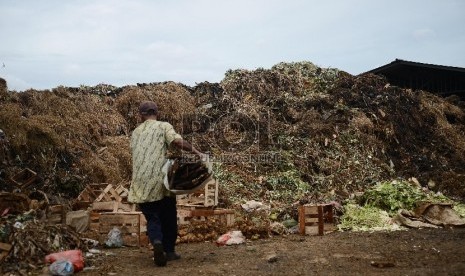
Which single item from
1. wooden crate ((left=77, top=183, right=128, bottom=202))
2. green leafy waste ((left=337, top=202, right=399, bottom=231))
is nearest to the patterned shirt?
wooden crate ((left=77, top=183, right=128, bottom=202))

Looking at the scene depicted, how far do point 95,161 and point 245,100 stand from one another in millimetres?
5847

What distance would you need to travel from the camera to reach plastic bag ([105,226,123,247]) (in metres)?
5.81

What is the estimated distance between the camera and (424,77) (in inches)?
680

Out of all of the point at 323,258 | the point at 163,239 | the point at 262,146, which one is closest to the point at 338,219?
the point at 323,258

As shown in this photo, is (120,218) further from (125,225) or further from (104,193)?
(104,193)

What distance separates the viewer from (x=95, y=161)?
9.65 meters

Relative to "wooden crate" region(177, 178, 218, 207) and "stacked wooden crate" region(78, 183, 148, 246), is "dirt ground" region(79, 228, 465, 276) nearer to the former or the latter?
"stacked wooden crate" region(78, 183, 148, 246)

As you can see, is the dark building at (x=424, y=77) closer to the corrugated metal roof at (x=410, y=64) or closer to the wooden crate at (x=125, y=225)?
the corrugated metal roof at (x=410, y=64)

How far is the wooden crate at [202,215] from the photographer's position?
6789mm

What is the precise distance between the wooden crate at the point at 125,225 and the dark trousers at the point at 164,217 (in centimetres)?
133

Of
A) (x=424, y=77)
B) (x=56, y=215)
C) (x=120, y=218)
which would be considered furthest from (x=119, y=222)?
(x=424, y=77)

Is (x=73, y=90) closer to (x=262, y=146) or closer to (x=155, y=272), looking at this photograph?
(x=262, y=146)

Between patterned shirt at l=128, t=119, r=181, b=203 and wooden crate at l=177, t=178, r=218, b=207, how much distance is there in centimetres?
273

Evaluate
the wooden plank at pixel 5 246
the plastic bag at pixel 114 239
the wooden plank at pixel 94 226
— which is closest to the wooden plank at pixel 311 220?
the plastic bag at pixel 114 239
